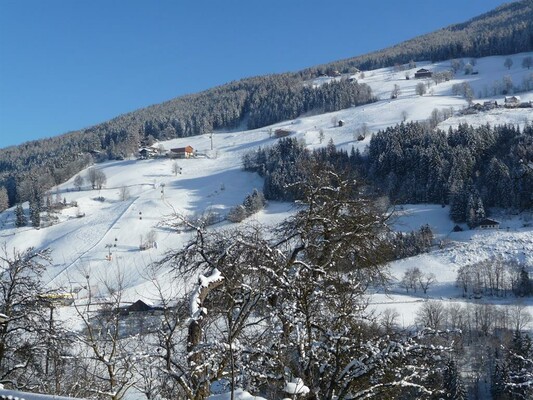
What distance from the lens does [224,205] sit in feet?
282

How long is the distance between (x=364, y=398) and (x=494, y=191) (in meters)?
76.1

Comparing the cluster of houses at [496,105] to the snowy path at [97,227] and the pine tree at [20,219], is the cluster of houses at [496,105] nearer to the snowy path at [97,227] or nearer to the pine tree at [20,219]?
the snowy path at [97,227]

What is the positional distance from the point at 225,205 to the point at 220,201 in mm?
2996

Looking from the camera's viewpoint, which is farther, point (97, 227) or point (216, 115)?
point (216, 115)

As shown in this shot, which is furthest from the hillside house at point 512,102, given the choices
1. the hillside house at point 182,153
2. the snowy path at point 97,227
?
the snowy path at point 97,227

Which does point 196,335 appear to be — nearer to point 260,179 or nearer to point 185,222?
point 185,222

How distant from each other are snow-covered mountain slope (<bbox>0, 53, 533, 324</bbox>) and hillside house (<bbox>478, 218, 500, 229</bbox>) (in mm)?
1691

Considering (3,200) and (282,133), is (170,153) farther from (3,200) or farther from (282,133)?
(3,200)

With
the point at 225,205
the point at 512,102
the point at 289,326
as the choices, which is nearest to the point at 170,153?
the point at 225,205

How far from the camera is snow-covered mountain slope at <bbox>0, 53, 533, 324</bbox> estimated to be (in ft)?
190

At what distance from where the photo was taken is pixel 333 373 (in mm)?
4676

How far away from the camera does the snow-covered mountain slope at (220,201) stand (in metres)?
58.0

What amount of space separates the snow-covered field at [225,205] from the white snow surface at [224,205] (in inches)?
6.8

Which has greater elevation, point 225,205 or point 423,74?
point 423,74
